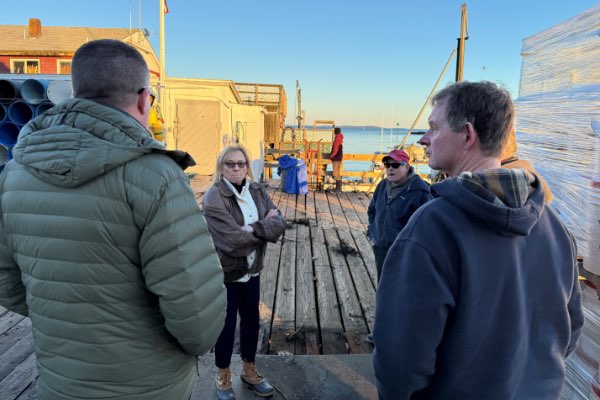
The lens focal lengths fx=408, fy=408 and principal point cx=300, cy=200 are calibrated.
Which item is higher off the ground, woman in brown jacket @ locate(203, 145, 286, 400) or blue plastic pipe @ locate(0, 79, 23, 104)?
blue plastic pipe @ locate(0, 79, 23, 104)

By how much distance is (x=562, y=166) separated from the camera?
2.42 meters

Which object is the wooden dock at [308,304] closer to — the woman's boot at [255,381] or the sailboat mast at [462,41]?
the woman's boot at [255,381]

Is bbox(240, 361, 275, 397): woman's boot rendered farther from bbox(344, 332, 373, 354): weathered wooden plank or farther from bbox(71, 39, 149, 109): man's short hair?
bbox(71, 39, 149, 109): man's short hair

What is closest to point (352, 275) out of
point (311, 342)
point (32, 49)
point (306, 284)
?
point (306, 284)

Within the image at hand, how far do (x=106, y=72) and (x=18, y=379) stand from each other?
8.70 feet

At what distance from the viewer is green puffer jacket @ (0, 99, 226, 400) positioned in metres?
1.25

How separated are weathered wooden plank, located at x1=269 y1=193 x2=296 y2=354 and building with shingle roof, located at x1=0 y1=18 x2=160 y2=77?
15846 mm

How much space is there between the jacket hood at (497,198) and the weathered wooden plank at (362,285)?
3004 mm

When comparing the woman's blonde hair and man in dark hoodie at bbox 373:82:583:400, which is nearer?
man in dark hoodie at bbox 373:82:583:400

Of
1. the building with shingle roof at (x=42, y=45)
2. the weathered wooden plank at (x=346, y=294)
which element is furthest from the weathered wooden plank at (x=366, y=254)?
the building with shingle roof at (x=42, y=45)

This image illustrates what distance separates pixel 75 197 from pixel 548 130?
264 centimetres

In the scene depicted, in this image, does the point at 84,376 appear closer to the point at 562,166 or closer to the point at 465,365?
the point at 465,365

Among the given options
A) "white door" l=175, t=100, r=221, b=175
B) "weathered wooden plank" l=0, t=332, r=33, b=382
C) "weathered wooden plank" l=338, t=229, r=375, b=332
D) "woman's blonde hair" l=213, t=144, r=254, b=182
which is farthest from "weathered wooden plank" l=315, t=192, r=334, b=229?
"weathered wooden plank" l=0, t=332, r=33, b=382

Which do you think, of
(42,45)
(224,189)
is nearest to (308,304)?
(224,189)
